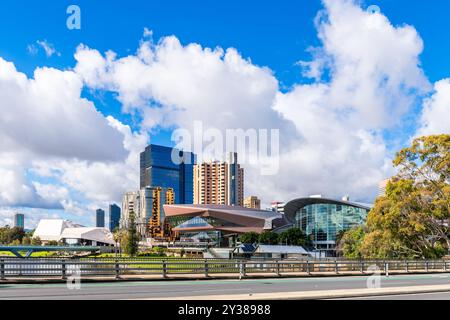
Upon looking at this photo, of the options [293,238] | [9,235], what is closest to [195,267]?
[293,238]

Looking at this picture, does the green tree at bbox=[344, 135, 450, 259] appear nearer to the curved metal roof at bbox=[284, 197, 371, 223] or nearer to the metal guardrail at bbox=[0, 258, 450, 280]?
the metal guardrail at bbox=[0, 258, 450, 280]

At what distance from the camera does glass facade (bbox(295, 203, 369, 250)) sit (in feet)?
457

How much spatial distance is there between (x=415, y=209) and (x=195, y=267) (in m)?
26.7

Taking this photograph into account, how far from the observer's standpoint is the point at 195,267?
101ft

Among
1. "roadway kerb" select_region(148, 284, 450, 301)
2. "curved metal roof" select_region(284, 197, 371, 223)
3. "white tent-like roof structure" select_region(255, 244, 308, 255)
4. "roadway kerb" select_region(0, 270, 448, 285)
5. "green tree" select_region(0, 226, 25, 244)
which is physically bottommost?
"green tree" select_region(0, 226, 25, 244)

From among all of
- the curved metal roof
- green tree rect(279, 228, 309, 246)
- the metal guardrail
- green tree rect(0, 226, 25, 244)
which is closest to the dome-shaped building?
the curved metal roof

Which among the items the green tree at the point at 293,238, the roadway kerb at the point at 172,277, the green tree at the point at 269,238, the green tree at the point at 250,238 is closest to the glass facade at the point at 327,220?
the green tree at the point at 293,238

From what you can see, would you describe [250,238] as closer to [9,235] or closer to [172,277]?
[9,235]

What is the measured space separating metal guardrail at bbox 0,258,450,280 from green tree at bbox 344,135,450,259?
7328 mm

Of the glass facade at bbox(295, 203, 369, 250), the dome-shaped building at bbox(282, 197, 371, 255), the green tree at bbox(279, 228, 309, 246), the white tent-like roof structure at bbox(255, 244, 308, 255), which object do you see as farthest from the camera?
the glass facade at bbox(295, 203, 369, 250)

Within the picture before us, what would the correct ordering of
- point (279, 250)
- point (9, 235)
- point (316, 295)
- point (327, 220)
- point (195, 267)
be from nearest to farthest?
point (316, 295) < point (195, 267) < point (279, 250) < point (327, 220) < point (9, 235)

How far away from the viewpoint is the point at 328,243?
141250 mm
